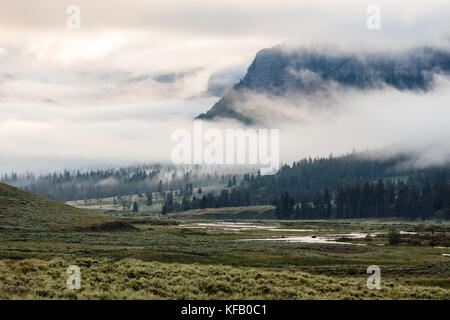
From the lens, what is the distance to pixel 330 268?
225ft

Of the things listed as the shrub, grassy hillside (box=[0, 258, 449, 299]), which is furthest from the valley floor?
the shrub

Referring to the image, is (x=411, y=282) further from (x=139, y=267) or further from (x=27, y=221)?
(x=27, y=221)

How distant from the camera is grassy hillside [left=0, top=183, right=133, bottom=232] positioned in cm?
11962

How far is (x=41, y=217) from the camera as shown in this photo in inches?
5128

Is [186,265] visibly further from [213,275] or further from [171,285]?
[171,285]

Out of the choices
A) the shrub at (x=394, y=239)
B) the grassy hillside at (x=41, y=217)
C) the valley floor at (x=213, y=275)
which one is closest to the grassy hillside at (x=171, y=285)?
the valley floor at (x=213, y=275)

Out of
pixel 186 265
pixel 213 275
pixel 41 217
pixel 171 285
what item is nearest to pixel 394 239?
pixel 186 265

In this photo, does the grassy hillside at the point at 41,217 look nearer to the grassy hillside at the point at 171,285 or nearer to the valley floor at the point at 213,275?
the valley floor at the point at 213,275

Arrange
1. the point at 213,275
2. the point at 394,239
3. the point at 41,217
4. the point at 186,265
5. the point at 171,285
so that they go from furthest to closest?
1. the point at 41,217
2. the point at 394,239
3. the point at 186,265
4. the point at 213,275
5. the point at 171,285

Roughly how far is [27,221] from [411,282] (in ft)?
305

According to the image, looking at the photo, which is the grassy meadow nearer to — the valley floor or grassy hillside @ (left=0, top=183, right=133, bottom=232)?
the valley floor

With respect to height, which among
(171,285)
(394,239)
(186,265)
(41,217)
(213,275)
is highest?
(41,217)

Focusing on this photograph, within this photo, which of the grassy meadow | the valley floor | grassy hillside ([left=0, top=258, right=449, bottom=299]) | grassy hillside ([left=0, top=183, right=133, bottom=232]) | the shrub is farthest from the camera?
grassy hillside ([left=0, top=183, right=133, bottom=232])
